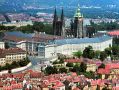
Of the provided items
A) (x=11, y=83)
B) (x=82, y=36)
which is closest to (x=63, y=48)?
(x=82, y=36)

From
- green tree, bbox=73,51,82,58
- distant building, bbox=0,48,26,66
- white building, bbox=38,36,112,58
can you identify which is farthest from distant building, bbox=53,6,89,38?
distant building, bbox=0,48,26,66

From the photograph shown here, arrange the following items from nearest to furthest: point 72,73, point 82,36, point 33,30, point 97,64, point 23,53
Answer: point 72,73 < point 97,64 < point 23,53 < point 82,36 < point 33,30

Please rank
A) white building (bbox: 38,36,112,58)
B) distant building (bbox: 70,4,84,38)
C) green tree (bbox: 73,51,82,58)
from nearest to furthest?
green tree (bbox: 73,51,82,58)
white building (bbox: 38,36,112,58)
distant building (bbox: 70,4,84,38)

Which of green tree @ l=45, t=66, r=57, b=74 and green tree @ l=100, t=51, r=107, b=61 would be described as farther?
green tree @ l=100, t=51, r=107, b=61

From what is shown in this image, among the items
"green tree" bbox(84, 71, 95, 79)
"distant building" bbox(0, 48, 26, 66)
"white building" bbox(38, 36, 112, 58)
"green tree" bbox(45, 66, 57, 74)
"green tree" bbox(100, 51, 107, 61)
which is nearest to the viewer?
"green tree" bbox(84, 71, 95, 79)

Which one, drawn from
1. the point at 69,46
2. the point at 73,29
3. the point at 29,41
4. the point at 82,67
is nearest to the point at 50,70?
the point at 82,67

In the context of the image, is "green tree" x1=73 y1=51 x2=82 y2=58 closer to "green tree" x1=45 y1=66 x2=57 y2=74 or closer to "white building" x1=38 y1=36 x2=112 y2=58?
"white building" x1=38 y1=36 x2=112 y2=58

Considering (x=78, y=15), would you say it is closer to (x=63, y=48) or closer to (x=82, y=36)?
(x=82, y=36)

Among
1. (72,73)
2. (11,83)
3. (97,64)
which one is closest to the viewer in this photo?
(11,83)
